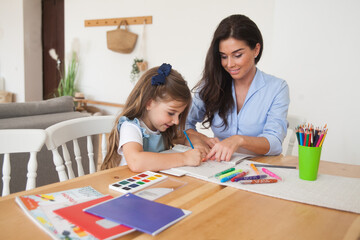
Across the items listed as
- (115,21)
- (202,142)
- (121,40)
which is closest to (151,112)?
(202,142)

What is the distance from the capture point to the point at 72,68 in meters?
5.37

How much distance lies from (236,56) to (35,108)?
1547mm

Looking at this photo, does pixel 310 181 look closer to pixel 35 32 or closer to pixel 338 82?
pixel 338 82

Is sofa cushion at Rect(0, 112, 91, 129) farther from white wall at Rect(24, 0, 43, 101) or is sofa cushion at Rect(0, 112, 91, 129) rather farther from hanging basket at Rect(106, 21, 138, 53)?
white wall at Rect(24, 0, 43, 101)

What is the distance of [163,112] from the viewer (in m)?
1.35

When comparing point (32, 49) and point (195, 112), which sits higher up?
point (32, 49)

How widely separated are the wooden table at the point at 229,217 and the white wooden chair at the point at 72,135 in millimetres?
223

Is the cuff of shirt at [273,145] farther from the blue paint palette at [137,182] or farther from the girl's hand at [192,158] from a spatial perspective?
the blue paint palette at [137,182]

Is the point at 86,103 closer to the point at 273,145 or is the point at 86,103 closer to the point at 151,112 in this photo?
the point at 151,112

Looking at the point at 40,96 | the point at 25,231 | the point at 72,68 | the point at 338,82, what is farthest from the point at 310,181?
the point at 40,96

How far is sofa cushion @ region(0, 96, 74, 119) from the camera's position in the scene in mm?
2184

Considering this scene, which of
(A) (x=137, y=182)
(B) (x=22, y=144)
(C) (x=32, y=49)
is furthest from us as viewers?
(C) (x=32, y=49)

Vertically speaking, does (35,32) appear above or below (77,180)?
above

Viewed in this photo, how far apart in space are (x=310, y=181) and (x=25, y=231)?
781 mm
